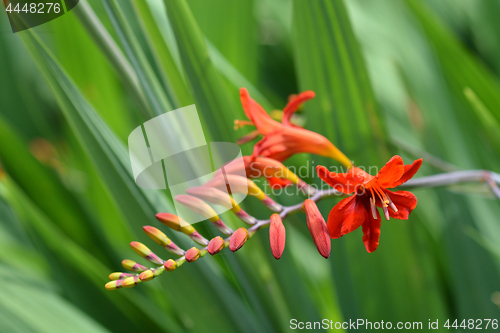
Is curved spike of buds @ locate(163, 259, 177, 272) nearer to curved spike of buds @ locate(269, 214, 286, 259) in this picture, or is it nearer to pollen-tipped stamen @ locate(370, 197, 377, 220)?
curved spike of buds @ locate(269, 214, 286, 259)

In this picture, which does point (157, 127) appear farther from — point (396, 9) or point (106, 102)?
point (396, 9)

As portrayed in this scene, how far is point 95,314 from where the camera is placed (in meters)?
0.68

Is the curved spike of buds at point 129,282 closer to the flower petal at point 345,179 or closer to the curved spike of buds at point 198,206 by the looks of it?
the curved spike of buds at point 198,206

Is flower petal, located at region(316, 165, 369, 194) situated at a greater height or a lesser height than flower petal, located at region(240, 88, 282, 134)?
lesser

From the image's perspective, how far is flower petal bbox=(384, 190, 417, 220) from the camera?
1.32ft

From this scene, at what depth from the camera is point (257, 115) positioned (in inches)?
20.4

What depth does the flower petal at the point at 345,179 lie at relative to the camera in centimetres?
37

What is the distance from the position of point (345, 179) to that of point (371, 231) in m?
0.08

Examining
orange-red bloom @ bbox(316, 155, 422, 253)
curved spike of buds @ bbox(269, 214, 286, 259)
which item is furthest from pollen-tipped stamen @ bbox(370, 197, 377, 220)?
curved spike of buds @ bbox(269, 214, 286, 259)

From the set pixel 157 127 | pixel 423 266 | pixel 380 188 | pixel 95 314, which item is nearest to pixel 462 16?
pixel 423 266

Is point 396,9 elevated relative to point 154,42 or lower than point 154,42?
lower

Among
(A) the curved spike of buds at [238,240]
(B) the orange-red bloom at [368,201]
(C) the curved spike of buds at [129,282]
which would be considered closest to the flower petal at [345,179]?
(B) the orange-red bloom at [368,201]

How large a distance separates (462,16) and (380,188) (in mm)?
1129

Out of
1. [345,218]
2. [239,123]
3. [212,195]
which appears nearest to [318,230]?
[345,218]
